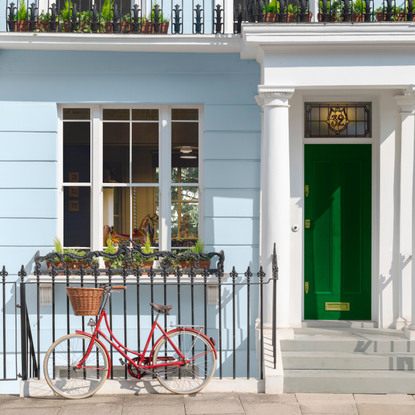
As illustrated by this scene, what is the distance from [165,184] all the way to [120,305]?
1739mm

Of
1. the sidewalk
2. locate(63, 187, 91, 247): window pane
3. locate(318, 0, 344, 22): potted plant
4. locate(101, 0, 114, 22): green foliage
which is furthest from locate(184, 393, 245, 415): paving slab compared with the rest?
locate(101, 0, 114, 22): green foliage

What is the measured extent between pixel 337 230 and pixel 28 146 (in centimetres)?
432

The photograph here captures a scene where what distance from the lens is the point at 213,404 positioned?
473cm

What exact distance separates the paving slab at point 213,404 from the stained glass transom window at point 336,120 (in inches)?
145

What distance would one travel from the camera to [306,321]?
6816 millimetres

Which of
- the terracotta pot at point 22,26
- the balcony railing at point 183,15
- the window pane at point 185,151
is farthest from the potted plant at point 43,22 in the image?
the window pane at point 185,151

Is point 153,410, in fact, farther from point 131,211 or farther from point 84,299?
point 131,211

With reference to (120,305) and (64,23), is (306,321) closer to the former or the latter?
(120,305)

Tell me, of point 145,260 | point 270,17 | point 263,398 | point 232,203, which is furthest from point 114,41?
point 263,398

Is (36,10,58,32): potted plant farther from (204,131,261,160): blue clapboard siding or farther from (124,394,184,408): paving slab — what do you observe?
(124,394,184,408): paving slab

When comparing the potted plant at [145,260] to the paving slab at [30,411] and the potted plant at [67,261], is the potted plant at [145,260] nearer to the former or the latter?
the potted plant at [67,261]

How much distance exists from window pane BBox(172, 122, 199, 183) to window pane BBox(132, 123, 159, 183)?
0.25 metres

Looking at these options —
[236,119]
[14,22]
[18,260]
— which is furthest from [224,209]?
[14,22]

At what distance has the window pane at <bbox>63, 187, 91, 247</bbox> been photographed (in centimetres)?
691
